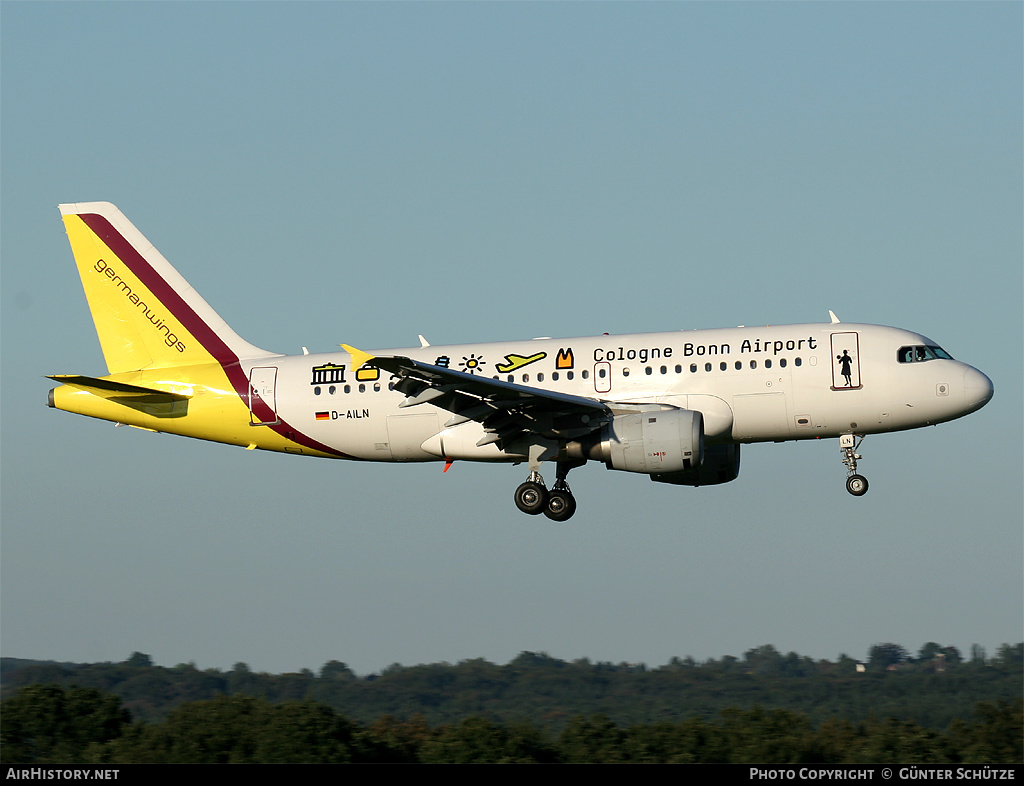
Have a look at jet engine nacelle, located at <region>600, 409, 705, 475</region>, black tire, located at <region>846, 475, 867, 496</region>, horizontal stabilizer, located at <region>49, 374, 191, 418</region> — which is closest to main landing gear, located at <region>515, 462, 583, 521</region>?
jet engine nacelle, located at <region>600, 409, 705, 475</region>

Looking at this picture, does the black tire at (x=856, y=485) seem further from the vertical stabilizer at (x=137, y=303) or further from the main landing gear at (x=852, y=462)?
the vertical stabilizer at (x=137, y=303)

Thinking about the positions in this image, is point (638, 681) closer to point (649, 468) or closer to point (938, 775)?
point (649, 468)

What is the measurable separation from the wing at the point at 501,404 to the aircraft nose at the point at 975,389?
10.1 meters

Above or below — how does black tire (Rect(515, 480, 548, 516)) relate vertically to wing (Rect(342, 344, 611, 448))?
below

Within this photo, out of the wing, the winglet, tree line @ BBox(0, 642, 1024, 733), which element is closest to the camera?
the winglet

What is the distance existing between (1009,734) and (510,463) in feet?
53.3

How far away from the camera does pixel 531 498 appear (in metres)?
39.2

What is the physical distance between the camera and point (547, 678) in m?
50.1

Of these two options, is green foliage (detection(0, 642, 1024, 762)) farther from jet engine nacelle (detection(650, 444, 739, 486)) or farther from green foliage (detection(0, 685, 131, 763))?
jet engine nacelle (detection(650, 444, 739, 486))

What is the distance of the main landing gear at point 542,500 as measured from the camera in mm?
39250

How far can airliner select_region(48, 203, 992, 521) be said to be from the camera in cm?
3744

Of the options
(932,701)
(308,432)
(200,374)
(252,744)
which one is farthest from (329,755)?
(932,701)

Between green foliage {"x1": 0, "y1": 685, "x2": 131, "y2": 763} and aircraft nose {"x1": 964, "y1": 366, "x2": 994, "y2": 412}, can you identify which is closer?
aircraft nose {"x1": 964, "y1": 366, "x2": 994, "y2": 412}

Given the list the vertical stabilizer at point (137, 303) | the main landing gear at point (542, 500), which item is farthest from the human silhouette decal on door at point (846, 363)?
the vertical stabilizer at point (137, 303)
